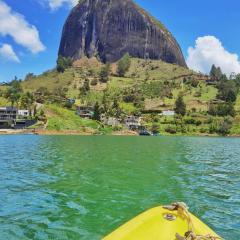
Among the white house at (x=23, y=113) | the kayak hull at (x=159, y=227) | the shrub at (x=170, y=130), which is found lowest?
the shrub at (x=170, y=130)

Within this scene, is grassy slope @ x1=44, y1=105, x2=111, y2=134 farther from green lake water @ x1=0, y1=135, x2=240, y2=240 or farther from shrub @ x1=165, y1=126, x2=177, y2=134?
green lake water @ x1=0, y1=135, x2=240, y2=240

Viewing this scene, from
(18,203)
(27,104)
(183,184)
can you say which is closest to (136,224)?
(18,203)

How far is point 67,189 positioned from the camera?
90.6 ft

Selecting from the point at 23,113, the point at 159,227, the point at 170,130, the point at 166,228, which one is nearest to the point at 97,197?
the point at 159,227

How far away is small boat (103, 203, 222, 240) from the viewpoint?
35.9ft

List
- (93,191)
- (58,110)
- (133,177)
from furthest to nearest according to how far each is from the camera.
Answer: (58,110)
(133,177)
(93,191)

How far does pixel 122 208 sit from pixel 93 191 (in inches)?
218

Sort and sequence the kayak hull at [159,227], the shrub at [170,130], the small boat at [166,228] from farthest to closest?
the shrub at [170,130]
the kayak hull at [159,227]
the small boat at [166,228]

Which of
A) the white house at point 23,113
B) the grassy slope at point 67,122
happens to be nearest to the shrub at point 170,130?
the grassy slope at point 67,122

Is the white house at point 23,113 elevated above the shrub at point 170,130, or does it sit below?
above

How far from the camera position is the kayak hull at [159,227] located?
1113 centimetres

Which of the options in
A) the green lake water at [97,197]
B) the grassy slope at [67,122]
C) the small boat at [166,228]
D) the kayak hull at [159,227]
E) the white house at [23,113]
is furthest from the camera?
the white house at [23,113]

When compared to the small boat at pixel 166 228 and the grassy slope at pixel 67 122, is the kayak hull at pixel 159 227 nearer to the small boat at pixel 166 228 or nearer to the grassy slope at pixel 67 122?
the small boat at pixel 166 228

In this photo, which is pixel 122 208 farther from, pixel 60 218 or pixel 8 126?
pixel 8 126
